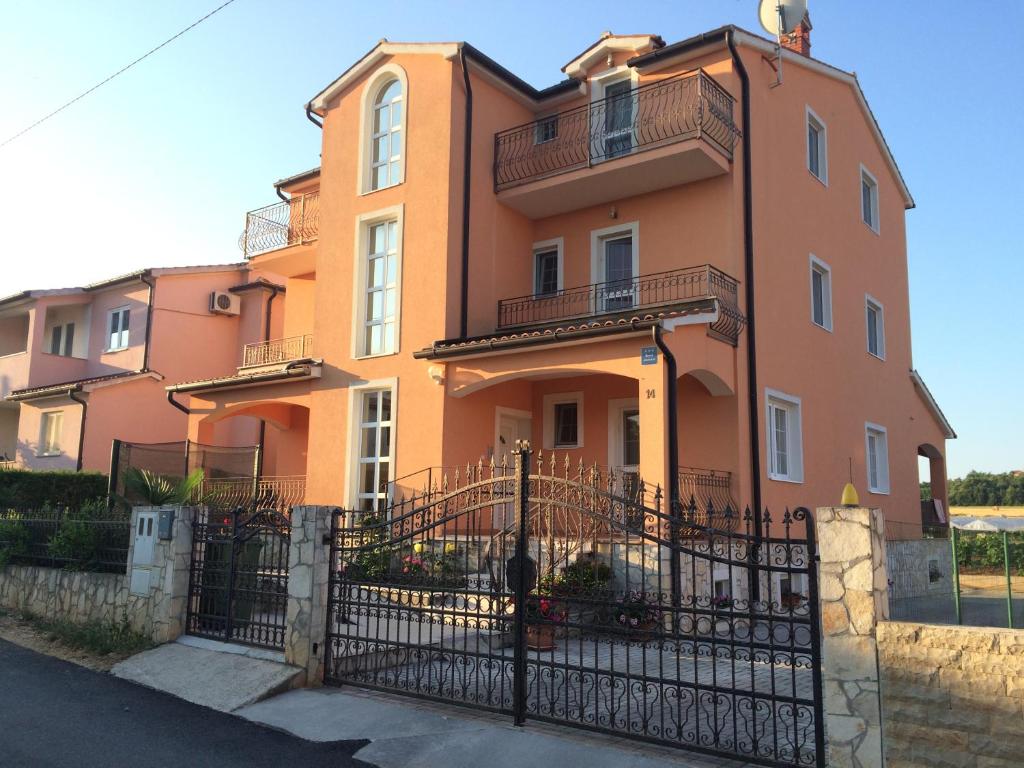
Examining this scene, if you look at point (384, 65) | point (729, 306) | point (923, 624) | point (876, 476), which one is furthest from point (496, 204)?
point (923, 624)

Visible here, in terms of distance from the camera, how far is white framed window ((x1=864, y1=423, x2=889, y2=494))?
19.0 meters

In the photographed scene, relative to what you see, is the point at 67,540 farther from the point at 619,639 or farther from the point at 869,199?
the point at 869,199

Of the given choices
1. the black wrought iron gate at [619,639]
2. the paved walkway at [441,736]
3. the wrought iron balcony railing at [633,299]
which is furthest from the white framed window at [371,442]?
the paved walkway at [441,736]

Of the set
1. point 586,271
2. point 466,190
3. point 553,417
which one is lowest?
point 553,417

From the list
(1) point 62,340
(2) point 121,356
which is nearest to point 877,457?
(2) point 121,356

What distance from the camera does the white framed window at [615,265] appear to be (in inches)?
636

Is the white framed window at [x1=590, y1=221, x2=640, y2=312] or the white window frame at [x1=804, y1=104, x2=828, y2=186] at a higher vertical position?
the white window frame at [x1=804, y1=104, x2=828, y2=186]

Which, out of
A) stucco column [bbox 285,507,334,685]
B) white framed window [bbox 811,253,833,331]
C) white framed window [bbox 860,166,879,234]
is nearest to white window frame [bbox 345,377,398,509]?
stucco column [bbox 285,507,334,685]

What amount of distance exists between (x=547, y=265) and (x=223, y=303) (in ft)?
41.4

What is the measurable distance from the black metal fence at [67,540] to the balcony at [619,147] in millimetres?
9548

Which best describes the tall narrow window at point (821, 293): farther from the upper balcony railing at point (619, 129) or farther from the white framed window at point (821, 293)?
the upper balcony railing at point (619, 129)

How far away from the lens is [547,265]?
1794cm

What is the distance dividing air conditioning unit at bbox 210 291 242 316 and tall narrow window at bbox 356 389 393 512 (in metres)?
11.1

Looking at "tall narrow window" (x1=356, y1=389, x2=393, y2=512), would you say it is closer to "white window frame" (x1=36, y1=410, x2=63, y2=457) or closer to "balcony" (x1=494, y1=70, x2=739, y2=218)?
"balcony" (x1=494, y1=70, x2=739, y2=218)
